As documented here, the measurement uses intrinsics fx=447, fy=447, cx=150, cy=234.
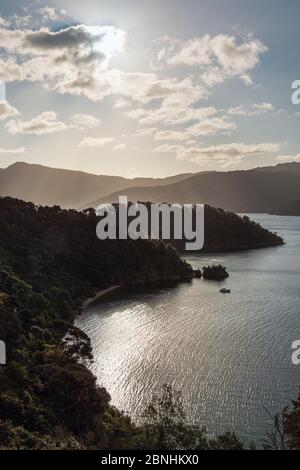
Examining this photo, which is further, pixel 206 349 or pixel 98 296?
pixel 98 296

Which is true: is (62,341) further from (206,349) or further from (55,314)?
(206,349)

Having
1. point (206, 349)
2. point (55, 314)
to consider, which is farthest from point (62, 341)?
point (206, 349)

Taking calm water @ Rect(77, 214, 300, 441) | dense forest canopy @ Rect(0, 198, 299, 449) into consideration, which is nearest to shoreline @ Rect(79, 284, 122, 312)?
dense forest canopy @ Rect(0, 198, 299, 449)

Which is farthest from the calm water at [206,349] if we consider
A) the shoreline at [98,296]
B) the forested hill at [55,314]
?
the forested hill at [55,314]

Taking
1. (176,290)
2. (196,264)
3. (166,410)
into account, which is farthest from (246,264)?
(166,410)

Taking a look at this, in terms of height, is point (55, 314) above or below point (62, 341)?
above

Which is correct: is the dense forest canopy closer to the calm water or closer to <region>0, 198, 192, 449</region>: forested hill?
<region>0, 198, 192, 449</region>: forested hill

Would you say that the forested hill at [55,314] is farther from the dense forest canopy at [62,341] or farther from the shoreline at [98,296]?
the shoreline at [98,296]
